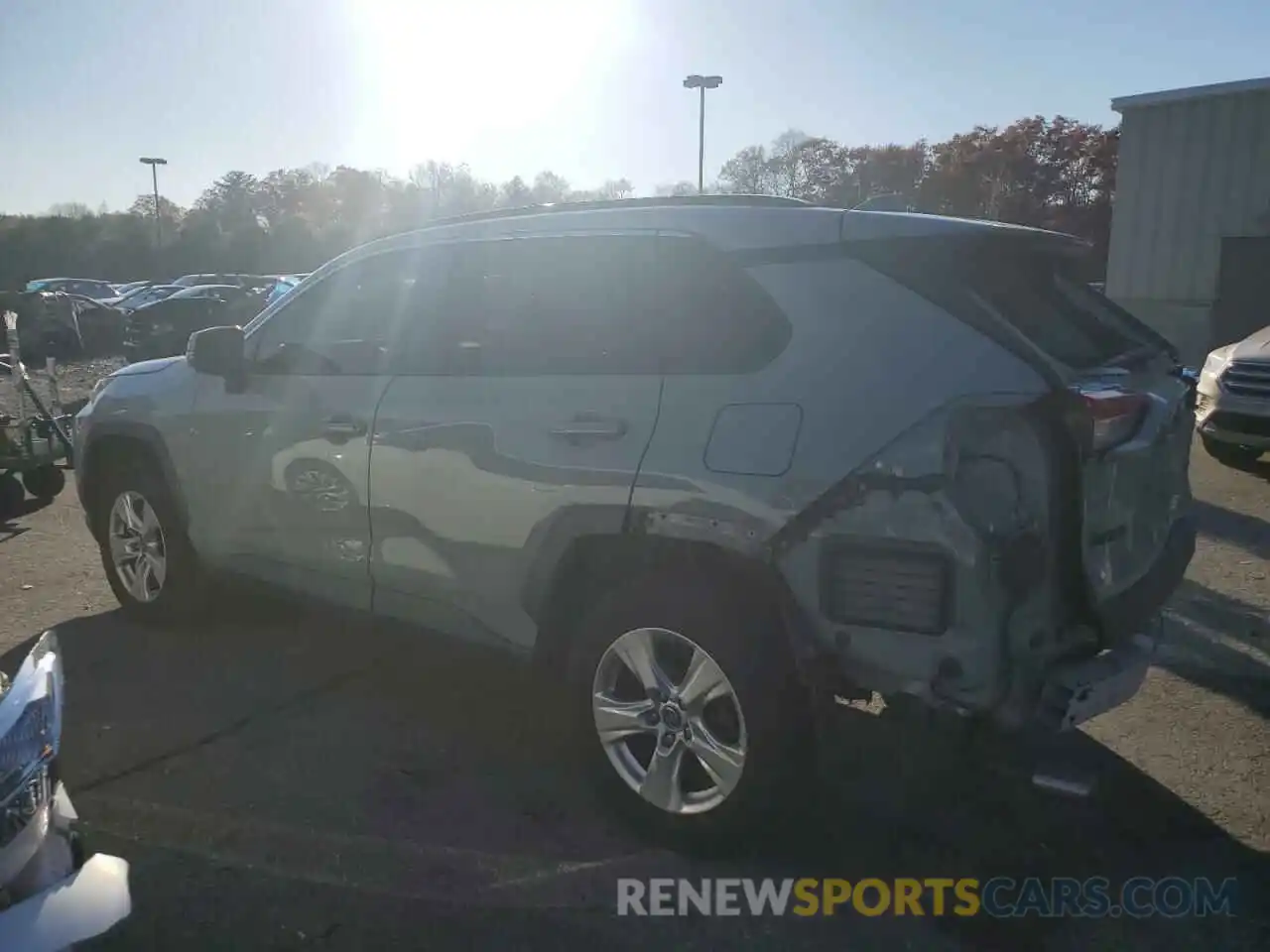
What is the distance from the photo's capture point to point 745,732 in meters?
2.97

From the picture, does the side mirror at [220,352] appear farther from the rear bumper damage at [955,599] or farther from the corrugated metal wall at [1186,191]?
the corrugated metal wall at [1186,191]

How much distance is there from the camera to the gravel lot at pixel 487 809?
2.88 meters

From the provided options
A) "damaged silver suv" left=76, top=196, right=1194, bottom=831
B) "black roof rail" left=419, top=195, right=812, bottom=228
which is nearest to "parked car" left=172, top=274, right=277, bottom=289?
"black roof rail" left=419, top=195, right=812, bottom=228

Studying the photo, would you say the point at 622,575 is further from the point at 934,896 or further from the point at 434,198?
the point at 434,198

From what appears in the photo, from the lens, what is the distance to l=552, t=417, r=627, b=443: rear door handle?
322cm

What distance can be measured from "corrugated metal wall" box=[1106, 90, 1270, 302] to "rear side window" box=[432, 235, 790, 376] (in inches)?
593

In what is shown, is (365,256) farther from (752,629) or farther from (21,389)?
(21,389)

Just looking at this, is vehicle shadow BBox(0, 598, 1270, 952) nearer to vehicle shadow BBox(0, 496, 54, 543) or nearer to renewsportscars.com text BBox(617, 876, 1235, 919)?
renewsportscars.com text BBox(617, 876, 1235, 919)

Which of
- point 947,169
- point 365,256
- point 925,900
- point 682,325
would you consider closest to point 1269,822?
point 925,900

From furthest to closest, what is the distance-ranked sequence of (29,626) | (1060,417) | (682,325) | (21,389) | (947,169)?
(947,169) < (21,389) < (29,626) < (682,325) < (1060,417)

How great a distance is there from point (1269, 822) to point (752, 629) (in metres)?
1.89

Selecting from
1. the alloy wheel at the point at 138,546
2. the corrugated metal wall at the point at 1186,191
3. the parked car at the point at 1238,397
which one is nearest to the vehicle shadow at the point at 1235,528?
the parked car at the point at 1238,397

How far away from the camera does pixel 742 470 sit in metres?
2.93

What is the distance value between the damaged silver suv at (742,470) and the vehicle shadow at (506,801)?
31 cm
